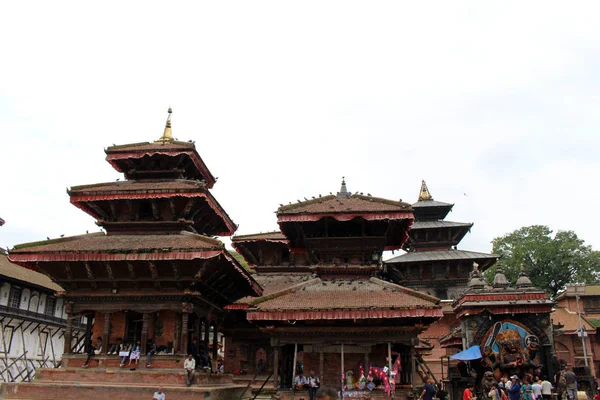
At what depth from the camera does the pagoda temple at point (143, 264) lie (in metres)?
21.5

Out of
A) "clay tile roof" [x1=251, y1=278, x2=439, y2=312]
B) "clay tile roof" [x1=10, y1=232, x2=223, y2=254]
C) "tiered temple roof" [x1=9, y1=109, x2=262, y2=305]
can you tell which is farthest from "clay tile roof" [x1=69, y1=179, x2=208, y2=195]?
"clay tile roof" [x1=251, y1=278, x2=439, y2=312]

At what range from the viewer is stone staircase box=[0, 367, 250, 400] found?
65.9 feet

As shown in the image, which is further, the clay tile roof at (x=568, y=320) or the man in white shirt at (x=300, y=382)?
the clay tile roof at (x=568, y=320)

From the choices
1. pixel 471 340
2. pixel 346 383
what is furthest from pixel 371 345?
pixel 471 340

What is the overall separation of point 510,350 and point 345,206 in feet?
35.1

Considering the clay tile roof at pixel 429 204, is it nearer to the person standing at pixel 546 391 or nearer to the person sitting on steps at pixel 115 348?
the person standing at pixel 546 391

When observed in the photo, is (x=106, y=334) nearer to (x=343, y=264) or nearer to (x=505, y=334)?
(x=343, y=264)

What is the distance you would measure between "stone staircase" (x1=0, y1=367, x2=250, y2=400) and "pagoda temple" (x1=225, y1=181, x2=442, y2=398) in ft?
11.4

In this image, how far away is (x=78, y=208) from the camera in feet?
83.5

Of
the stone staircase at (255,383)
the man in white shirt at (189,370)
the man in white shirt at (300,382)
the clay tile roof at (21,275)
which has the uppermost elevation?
the clay tile roof at (21,275)

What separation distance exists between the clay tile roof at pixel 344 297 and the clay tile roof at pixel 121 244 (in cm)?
363

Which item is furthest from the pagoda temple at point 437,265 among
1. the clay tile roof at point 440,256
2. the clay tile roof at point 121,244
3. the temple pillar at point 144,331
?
the temple pillar at point 144,331

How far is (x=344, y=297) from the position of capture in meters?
22.0

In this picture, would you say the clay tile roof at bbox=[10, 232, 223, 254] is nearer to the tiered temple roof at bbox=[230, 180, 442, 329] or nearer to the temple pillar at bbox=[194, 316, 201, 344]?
the tiered temple roof at bbox=[230, 180, 442, 329]
